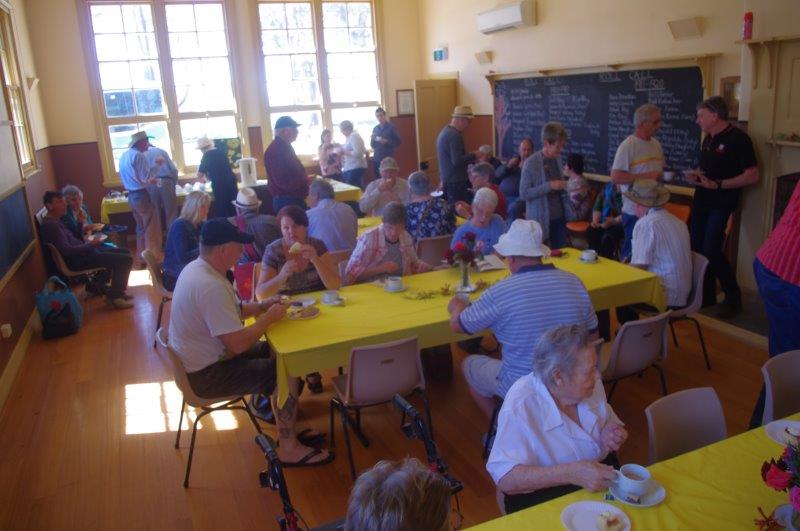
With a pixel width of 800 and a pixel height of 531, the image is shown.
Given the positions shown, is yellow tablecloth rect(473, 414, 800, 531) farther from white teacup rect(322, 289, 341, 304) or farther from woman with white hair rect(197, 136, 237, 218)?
woman with white hair rect(197, 136, 237, 218)

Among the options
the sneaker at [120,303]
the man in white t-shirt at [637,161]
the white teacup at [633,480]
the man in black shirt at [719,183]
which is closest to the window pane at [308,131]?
the sneaker at [120,303]

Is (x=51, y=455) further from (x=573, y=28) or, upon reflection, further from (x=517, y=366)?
(x=573, y=28)

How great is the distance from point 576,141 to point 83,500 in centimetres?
608

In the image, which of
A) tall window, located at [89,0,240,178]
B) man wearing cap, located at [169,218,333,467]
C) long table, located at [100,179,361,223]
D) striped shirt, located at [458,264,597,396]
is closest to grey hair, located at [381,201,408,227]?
man wearing cap, located at [169,218,333,467]

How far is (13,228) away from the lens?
5438mm

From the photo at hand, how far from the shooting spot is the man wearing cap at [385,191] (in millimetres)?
5812

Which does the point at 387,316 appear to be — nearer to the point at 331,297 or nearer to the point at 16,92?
the point at 331,297

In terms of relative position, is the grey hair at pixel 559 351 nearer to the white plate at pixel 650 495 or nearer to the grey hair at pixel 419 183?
the white plate at pixel 650 495

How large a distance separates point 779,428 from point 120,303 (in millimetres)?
5902

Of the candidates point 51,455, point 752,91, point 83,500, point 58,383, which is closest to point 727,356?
point 752,91

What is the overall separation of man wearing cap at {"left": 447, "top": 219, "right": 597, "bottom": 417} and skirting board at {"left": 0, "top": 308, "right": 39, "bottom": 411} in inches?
138

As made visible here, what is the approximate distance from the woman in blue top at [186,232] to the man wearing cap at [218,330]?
74.1 inches

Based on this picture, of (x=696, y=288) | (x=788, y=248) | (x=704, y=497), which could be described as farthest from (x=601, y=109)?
(x=704, y=497)

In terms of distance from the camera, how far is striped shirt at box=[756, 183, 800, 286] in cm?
275
